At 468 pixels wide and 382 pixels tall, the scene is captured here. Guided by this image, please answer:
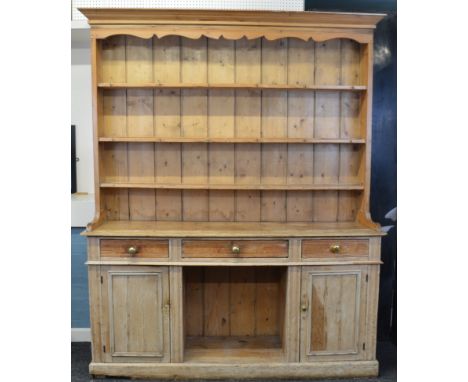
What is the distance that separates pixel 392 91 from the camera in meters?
3.00

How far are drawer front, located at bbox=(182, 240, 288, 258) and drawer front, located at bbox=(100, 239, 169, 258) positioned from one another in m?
0.18

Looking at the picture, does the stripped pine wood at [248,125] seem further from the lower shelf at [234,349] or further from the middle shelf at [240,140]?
the lower shelf at [234,349]

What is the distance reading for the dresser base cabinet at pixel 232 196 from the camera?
102 inches

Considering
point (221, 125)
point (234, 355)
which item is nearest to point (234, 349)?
point (234, 355)

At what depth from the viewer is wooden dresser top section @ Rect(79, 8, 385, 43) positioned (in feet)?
8.43

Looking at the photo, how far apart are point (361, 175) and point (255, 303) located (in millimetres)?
1223

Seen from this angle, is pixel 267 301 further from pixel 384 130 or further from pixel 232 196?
pixel 384 130

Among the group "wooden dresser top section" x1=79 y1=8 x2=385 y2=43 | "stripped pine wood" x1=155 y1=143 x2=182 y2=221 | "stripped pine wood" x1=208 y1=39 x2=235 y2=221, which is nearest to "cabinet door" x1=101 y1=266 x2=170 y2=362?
"stripped pine wood" x1=155 y1=143 x2=182 y2=221

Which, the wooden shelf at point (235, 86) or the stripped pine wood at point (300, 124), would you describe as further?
the stripped pine wood at point (300, 124)

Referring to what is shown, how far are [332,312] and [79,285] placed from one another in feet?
6.43

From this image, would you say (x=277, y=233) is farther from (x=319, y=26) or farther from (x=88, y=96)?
(x=88, y=96)

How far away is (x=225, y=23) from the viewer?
260 cm

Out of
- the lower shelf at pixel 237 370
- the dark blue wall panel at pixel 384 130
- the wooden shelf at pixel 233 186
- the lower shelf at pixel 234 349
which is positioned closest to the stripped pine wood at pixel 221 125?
the wooden shelf at pixel 233 186

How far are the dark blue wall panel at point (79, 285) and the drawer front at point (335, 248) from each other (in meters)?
1.75
